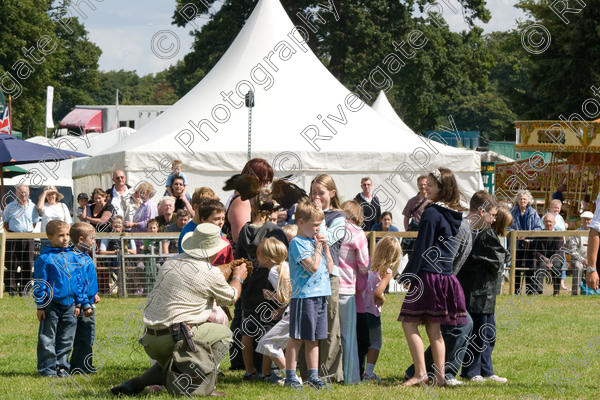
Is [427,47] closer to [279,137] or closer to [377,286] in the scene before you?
[279,137]

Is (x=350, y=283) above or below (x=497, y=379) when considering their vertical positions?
above

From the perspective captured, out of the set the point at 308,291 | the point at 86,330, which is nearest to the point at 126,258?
the point at 86,330

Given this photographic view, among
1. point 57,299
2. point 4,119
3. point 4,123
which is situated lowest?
point 57,299

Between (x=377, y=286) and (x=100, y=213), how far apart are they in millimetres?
7939

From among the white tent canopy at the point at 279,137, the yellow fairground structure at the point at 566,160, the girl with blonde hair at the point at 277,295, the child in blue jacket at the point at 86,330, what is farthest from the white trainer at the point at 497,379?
the yellow fairground structure at the point at 566,160

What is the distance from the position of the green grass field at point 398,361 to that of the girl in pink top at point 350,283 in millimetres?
202

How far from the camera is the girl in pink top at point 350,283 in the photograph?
24.2 ft

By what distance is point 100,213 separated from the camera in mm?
14633

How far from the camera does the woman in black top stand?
1447 centimetres

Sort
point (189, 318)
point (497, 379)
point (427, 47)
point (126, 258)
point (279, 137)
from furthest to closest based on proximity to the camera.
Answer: point (427, 47) → point (279, 137) → point (126, 258) → point (497, 379) → point (189, 318)

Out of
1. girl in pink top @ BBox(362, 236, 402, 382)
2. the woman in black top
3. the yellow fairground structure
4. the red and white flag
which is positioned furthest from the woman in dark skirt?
the yellow fairground structure

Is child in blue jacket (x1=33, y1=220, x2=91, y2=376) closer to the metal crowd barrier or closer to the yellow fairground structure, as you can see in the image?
the metal crowd barrier

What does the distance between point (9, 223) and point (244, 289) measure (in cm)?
820

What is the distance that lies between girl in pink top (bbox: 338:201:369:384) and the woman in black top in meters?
7.51
